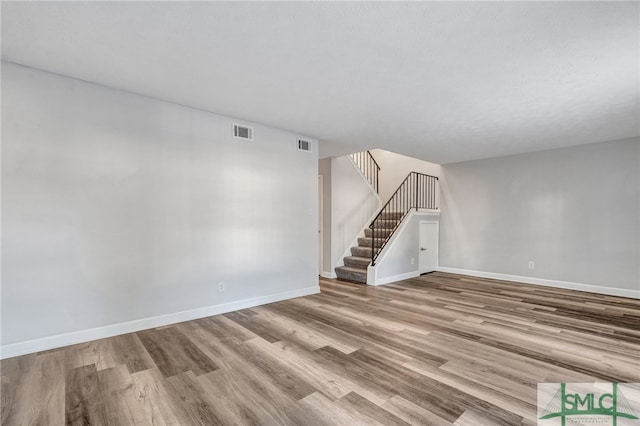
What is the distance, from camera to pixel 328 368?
245cm

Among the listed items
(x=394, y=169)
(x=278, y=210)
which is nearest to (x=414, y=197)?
(x=394, y=169)

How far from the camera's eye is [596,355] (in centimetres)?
271

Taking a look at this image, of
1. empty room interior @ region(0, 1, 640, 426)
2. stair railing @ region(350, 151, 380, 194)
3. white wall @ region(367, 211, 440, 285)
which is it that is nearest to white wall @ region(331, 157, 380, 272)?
stair railing @ region(350, 151, 380, 194)

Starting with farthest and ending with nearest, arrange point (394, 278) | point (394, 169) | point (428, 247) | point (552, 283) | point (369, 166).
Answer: point (394, 169) → point (369, 166) → point (428, 247) → point (394, 278) → point (552, 283)

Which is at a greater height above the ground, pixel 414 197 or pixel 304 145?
pixel 304 145

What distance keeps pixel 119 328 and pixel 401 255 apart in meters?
4.94

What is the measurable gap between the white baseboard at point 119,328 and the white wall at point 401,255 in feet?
7.48

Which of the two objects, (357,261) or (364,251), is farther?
(364,251)

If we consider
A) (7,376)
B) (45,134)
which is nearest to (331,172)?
(45,134)

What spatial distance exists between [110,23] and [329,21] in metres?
1.55

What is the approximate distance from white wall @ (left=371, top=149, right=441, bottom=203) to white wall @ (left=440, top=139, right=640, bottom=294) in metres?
0.63

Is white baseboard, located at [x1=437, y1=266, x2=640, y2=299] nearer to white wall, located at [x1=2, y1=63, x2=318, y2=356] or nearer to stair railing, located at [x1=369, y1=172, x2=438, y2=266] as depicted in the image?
stair railing, located at [x1=369, y1=172, x2=438, y2=266]

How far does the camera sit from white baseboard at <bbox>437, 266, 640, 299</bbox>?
190 inches

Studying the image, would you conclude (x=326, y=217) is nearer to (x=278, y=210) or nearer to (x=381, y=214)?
(x=381, y=214)
